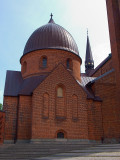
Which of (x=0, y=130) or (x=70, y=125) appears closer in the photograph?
(x=0, y=130)

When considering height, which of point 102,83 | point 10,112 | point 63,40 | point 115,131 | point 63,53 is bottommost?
point 115,131

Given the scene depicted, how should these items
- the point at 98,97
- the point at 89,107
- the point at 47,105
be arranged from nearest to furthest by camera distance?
the point at 47,105, the point at 89,107, the point at 98,97

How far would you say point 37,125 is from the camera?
15.7 meters

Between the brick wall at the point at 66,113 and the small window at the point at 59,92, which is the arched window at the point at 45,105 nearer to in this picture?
the brick wall at the point at 66,113

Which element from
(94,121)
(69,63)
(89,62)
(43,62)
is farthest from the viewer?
(89,62)

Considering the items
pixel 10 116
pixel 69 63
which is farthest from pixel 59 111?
pixel 69 63

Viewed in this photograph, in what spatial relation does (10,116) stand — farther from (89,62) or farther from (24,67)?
(89,62)

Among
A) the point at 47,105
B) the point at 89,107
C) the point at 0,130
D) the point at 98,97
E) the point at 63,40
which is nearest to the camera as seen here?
the point at 0,130

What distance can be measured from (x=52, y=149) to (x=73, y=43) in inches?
540

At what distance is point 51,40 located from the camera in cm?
2081

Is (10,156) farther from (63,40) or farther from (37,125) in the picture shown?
(63,40)

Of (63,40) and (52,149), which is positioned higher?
(63,40)

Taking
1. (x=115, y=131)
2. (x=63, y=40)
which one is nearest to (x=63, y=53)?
(x=63, y=40)

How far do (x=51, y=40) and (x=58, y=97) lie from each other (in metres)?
6.70
